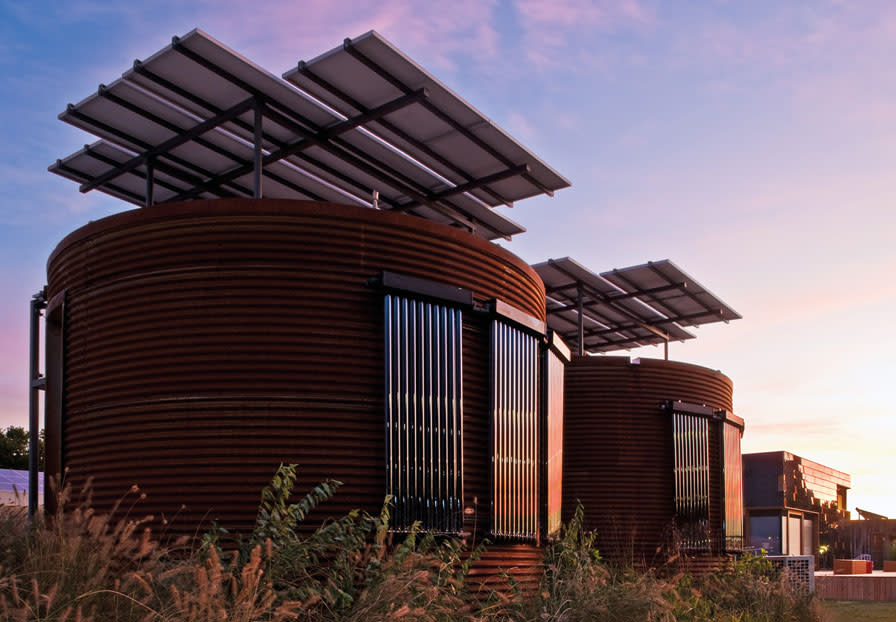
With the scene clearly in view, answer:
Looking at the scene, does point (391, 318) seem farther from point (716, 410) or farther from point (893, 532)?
point (893, 532)

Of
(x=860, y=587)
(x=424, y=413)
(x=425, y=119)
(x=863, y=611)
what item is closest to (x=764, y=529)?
(x=860, y=587)

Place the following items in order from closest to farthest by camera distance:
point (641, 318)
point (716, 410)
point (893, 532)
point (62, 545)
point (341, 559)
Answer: point (62, 545)
point (341, 559)
point (716, 410)
point (641, 318)
point (893, 532)

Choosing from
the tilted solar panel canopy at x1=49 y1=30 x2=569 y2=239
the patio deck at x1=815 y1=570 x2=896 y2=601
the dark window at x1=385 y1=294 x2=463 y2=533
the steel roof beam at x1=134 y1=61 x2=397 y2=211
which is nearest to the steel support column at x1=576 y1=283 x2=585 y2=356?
the tilted solar panel canopy at x1=49 y1=30 x2=569 y2=239

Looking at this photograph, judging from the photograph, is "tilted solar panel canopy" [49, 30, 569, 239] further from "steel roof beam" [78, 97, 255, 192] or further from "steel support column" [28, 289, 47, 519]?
"steel support column" [28, 289, 47, 519]

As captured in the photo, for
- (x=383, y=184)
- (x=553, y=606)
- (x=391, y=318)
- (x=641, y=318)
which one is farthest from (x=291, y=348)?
(x=641, y=318)

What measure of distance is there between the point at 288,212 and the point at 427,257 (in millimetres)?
1882

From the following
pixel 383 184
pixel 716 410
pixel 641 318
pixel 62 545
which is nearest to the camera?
pixel 62 545

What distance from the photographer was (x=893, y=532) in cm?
6028

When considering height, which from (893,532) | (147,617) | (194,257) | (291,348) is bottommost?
(893,532)

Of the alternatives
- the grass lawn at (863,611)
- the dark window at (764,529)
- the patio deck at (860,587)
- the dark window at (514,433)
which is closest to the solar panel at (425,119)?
the dark window at (514,433)

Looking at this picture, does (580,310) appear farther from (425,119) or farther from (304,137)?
(304,137)

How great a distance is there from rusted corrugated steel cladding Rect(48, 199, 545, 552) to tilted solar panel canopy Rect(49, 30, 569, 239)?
1.79m

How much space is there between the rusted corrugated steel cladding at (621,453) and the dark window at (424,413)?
8739 mm

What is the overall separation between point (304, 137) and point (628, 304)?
43.1ft
